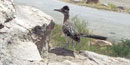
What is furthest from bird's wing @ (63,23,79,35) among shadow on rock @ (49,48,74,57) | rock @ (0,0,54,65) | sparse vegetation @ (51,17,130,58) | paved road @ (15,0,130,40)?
paved road @ (15,0,130,40)

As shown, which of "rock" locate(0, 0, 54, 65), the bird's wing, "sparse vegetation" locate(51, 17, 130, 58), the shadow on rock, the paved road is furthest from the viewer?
the paved road

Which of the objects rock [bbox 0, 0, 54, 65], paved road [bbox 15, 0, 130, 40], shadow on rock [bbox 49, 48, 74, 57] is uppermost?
rock [bbox 0, 0, 54, 65]

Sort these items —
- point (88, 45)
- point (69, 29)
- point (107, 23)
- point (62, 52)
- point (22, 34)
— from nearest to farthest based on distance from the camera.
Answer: point (22, 34), point (62, 52), point (69, 29), point (88, 45), point (107, 23)

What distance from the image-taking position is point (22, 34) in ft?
16.7

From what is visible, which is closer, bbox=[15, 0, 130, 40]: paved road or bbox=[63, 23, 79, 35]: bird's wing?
bbox=[63, 23, 79, 35]: bird's wing

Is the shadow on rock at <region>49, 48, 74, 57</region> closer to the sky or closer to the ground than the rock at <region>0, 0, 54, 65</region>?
closer to the ground

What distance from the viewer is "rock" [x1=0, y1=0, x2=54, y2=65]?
4.55m

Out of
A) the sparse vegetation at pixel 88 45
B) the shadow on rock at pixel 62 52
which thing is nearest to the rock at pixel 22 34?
the shadow on rock at pixel 62 52

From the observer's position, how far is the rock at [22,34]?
179 inches

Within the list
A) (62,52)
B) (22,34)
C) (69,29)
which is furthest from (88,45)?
(22,34)

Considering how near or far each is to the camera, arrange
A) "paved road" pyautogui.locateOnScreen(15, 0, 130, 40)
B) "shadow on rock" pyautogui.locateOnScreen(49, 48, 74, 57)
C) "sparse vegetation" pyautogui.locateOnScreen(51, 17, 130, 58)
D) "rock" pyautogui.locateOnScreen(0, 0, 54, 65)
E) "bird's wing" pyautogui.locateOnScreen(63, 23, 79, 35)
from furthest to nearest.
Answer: "paved road" pyautogui.locateOnScreen(15, 0, 130, 40) < "sparse vegetation" pyautogui.locateOnScreen(51, 17, 130, 58) < "bird's wing" pyautogui.locateOnScreen(63, 23, 79, 35) < "shadow on rock" pyautogui.locateOnScreen(49, 48, 74, 57) < "rock" pyautogui.locateOnScreen(0, 0, 54, 65)

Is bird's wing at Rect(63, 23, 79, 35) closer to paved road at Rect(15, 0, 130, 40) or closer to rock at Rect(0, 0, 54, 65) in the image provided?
rock at Rect(0, 0, 54, 65)

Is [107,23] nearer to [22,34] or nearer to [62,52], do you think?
[62,52]

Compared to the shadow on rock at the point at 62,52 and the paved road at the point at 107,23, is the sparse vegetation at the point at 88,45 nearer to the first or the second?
the shadow on rock at the point at 62,52
